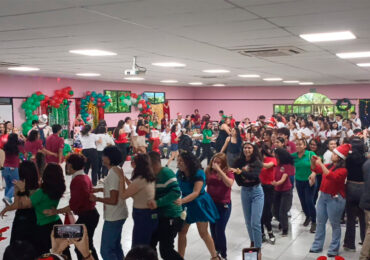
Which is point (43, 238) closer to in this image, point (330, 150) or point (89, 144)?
point (330, 150)

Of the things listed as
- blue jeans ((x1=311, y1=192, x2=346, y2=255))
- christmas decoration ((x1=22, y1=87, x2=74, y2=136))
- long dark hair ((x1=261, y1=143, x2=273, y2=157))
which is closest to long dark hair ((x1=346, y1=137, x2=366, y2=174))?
blue jeans ((x1=311, y1=192, x2=346, y2=255))

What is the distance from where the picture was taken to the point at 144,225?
145 inches

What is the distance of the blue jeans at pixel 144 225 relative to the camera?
3.67 meters

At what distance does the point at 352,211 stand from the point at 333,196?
1.26 ft

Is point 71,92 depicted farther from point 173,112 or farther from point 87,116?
point 173,112

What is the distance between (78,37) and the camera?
477cm

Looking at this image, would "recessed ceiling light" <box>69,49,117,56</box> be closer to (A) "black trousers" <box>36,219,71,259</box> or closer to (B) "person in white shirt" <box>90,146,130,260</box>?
(B) "person in white shirt" <box>90,146,130,260</box>

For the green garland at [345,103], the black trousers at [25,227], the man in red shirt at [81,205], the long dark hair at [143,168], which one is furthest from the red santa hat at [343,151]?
the green garland at [345,103]

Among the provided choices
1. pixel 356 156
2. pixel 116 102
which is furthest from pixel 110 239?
pixel 116 102

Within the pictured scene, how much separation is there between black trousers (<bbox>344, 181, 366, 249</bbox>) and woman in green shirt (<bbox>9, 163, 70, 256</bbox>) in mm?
3151

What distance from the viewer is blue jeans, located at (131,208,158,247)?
12.0ft

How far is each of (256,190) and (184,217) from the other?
103 cm

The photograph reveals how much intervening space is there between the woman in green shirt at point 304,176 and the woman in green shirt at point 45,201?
126 inches

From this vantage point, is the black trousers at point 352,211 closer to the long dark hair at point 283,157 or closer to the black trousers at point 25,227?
the long dark hair at point 283,157
